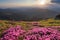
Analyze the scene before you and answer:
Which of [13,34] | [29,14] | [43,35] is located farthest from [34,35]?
[29,14]

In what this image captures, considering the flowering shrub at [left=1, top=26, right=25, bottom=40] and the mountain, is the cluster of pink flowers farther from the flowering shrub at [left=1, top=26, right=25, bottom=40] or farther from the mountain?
the mountain

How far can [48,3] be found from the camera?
1223 centimetres

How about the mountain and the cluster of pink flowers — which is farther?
the mountain

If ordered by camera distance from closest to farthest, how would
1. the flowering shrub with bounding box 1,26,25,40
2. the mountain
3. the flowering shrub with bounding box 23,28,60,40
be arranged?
1. the flowering shrub with bounding box 23,28,60,40
2. the flowering shrub with bounding box 1,26,25,40
3. the mountain

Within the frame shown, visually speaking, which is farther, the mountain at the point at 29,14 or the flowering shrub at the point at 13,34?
the mountain at the point at 29,14

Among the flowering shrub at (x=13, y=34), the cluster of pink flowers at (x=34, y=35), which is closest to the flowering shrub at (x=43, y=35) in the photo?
the cluster of pink flowers at (x=34, y=35)

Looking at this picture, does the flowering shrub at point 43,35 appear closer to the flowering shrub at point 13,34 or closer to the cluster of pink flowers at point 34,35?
the cluster of pink flowers at point 34,35

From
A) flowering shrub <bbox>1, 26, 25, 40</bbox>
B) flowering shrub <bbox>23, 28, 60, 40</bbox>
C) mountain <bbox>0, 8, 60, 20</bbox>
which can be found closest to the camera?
flowering shrub <bbox>23, 28, 60, 40</bbox>

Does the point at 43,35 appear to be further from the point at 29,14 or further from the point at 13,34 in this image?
the point at 29,14

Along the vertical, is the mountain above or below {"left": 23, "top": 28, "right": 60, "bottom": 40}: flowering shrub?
above

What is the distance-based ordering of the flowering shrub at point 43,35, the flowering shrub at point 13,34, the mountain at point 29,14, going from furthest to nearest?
the mountain at point 29,14, the flowering shrub at point 13,34, the flowering shrub at point 43,35

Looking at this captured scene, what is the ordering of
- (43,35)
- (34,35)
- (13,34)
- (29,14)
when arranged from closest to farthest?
(34,35), (43,35), (13,34), (29,14)

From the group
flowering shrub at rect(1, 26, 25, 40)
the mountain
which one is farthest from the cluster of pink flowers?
the mountain

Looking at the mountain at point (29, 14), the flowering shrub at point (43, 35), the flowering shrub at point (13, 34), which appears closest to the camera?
the flowering shrub at point (43, 35)
